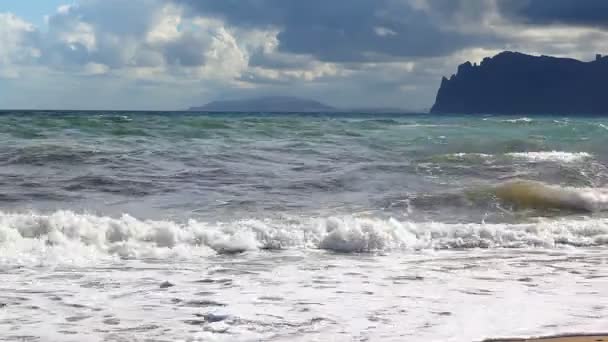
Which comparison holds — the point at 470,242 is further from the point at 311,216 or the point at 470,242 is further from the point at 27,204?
the point at 27,204

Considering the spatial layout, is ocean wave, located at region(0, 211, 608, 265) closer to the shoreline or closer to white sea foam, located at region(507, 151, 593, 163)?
the shoreline

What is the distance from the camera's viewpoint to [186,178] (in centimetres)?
1806

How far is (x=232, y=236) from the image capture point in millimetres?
11539

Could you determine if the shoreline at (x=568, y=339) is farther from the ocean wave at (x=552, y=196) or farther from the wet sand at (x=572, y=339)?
the ocean wave at (x=552, y=196)

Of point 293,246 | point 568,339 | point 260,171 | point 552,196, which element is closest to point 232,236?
point 293,246

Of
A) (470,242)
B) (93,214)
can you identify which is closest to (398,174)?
(470,242)

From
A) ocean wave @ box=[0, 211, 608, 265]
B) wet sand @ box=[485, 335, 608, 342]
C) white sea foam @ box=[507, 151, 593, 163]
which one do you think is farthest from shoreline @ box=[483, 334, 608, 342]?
white sea foam @ box=[507, 151, 593, 163]

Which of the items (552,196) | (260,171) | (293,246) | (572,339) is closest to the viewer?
(572,339)

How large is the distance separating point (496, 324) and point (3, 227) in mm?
7841

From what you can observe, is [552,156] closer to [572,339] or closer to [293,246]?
[293,246]

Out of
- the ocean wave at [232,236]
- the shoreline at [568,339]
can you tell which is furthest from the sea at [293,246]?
the shoreline at [568,339]

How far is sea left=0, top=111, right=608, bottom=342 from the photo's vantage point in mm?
6961

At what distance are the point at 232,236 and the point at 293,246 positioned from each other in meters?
1.02

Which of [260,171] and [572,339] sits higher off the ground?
[260,171]
